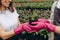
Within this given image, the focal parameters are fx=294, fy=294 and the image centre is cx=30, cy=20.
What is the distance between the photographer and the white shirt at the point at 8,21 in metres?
3.51

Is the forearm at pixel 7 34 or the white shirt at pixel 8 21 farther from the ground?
the white shirt at pixel 8 21

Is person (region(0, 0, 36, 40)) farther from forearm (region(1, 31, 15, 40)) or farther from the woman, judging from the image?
forearm (region(1, 31, 15, 40))

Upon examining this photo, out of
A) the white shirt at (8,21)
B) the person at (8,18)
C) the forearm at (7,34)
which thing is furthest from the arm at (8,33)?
the white shirt at (8,21)

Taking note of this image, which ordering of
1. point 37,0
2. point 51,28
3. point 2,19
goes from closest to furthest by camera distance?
point 51,28 < point 2,19 < point 37,0

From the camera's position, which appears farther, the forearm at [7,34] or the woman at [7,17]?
the woman at [7,17]

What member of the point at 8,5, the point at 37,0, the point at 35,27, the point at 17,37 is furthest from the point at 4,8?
the point at 37,0

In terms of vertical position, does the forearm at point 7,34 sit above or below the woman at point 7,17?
below

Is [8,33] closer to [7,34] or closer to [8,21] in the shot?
[7,34]

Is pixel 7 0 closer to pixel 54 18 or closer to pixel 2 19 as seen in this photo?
pixel 2 19

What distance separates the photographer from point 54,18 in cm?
372

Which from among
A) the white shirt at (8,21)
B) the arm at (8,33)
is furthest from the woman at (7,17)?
the arm at (8,33)

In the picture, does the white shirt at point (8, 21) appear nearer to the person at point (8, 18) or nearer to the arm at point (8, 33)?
the person at point (8, 18)

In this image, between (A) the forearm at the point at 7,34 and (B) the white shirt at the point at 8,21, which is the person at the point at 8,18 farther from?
(A) the forearm at the point at 7,34

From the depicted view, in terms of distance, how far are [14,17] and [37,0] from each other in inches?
399
